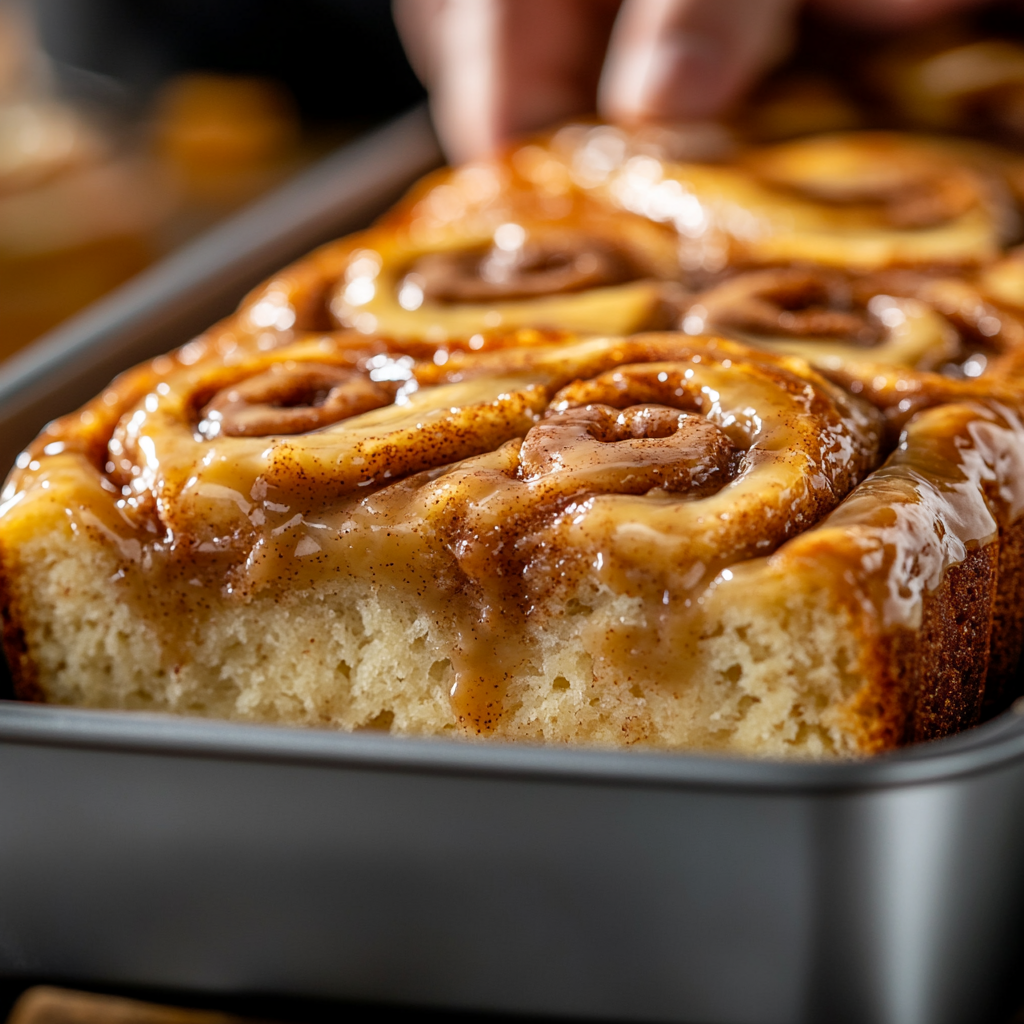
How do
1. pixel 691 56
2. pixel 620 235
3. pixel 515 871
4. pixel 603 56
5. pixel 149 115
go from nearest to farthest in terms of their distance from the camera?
pixel 515 871 < pixel 620 235 < pixel 691 56 < pixel 603 56 < pixel 149 115

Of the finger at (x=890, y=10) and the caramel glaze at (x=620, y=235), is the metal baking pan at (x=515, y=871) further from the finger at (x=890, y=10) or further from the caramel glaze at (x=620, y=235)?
the finger at (x=890, y=10)

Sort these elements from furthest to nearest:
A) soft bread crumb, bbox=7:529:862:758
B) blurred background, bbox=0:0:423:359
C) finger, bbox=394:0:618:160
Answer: blurred background, bbox=0:0:423:359 < finger, bbox=394:0:618:160 < soft bread crumb, bbox=7:529:862:758

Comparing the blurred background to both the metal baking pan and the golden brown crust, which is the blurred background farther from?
the metal baking pan

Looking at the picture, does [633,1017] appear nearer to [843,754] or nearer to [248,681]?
[843,754]

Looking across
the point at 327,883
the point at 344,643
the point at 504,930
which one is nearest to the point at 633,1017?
the point at 504,930

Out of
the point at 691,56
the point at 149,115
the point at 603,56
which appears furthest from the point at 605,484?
the point at 149,115

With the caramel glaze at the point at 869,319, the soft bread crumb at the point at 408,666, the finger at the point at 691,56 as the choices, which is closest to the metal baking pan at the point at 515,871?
the soft bread crumb at the point at 408,666

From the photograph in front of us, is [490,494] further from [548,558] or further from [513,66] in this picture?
[513,66]

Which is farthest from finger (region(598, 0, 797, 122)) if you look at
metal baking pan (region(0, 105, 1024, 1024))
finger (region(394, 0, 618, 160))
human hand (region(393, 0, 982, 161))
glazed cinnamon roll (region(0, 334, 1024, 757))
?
metal baking pan (region(0, 105, 1024, 1024))
